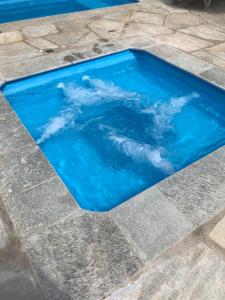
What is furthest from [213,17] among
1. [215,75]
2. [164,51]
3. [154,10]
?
[215,75]

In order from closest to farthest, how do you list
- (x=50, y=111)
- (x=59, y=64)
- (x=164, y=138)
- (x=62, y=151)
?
1. (x=62, y=151)
2. (x=164, y=138)
3. (x=50, y=111)
4. (x=59, y=64)

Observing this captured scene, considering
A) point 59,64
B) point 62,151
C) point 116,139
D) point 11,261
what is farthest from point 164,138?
point 11,261

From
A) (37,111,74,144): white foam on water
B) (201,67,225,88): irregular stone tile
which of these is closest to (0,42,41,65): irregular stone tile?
(37,111,74,144): white foam on water

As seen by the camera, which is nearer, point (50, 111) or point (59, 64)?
point (50, 111)

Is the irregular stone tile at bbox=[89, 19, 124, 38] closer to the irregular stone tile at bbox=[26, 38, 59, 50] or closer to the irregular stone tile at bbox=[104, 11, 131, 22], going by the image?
the irregular stone tile at bbox=[104, 11, 131, 22]

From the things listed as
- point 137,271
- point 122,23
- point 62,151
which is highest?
point 122,23

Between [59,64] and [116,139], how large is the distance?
1849mm

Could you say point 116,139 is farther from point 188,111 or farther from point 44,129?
point 188,111

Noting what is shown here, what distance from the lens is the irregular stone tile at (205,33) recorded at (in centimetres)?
650

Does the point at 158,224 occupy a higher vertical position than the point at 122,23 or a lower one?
lower

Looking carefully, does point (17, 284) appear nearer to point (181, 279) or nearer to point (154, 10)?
point (181, 279)

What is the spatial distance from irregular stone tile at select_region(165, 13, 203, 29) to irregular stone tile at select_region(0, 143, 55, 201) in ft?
17.0

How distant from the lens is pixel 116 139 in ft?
14.3

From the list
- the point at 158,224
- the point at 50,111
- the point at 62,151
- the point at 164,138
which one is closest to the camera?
the point at 158,224
